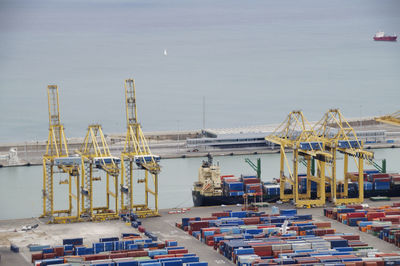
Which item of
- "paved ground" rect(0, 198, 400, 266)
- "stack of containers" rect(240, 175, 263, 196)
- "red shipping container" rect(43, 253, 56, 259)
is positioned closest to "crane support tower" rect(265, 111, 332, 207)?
"stack of containers" rect(240, 175, 263, 196)

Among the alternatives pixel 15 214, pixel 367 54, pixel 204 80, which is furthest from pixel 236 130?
pixel 367 54

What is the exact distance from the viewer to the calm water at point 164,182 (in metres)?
56.5

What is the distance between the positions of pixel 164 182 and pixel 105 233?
1650cm

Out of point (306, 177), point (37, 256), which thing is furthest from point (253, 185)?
point (37, 256)

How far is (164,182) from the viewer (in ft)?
206

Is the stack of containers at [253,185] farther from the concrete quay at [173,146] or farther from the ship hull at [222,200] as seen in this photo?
the concrete quay at [173,146]

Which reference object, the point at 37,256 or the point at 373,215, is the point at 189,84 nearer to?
the point at 373,215

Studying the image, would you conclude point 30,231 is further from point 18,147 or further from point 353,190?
point 18,147

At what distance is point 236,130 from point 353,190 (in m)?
21.9

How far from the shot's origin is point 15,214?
2146 inches

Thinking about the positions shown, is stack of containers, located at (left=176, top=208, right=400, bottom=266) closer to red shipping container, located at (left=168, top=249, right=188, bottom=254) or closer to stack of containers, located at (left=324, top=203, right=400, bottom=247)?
stack of containers, located at (left=324, top=203, right=400, bottom=247)

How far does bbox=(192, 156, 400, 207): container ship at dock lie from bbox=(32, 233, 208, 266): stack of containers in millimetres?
11260

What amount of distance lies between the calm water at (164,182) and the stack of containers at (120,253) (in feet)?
40.3

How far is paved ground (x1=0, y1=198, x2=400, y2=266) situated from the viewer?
42138 millimetres
